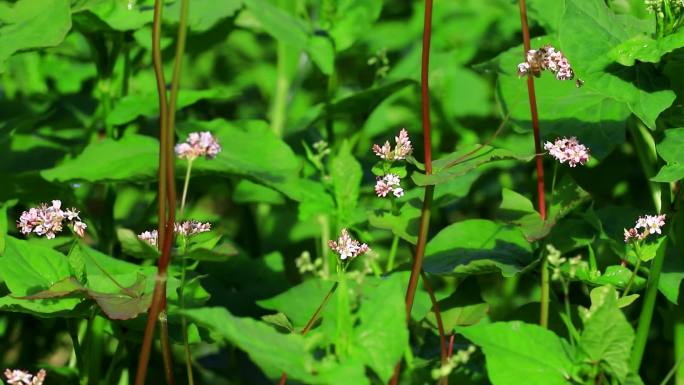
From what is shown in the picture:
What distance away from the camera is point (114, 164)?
6.45ft

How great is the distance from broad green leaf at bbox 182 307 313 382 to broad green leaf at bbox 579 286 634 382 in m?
0.33

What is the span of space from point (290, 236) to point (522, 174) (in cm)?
65

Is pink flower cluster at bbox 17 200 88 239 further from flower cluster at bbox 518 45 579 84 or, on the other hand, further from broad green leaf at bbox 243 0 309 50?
broad green leaf at bbox 243 0 309 50

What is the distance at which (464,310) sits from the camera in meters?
1.71

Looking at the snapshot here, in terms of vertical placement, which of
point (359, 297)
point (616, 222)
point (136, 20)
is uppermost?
point (136, 20)

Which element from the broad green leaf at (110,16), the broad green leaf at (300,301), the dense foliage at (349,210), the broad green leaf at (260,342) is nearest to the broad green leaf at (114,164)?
the dense foliage at (349,210)

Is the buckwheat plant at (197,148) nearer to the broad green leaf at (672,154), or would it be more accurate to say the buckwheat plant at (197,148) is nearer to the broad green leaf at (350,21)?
the broad green leaf at (672,154)

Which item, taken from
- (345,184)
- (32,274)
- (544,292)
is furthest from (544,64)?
(32,274)

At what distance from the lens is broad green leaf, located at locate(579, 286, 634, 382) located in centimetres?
125

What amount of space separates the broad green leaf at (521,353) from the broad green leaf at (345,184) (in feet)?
2.13

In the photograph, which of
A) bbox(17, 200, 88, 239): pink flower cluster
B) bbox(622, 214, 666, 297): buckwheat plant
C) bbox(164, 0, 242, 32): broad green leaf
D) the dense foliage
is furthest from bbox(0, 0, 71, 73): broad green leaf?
bbox(622, 214, 666, 297): buckwheat plant

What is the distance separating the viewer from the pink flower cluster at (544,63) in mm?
1452

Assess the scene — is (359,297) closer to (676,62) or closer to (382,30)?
(676,62)

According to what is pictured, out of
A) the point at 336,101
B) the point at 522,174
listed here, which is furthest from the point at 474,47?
the point at 336,101
